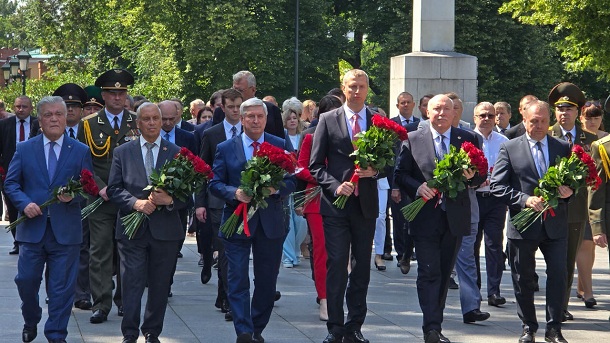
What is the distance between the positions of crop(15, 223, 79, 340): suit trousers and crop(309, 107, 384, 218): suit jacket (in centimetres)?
211

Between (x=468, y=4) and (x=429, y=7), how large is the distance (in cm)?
2059

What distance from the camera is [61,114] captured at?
30.2ft

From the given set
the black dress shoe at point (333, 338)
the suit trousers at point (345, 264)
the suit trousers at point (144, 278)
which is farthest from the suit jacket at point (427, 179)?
the suit trousers at point (144, 278)

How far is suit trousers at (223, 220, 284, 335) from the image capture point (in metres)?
9.20

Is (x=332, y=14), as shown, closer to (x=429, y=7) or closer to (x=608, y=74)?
(x=608, y=74)

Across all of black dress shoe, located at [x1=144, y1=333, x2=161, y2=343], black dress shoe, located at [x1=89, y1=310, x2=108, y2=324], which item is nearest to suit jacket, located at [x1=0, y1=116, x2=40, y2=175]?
black dress shoe, located at [x1=89, y1=310, x2=108, y2=324]

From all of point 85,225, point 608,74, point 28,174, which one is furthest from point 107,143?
point 608,74

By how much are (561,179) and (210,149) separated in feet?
11.3

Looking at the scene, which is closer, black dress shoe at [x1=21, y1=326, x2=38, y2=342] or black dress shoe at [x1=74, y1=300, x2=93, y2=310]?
black dress shoe at [x1=21, y1=326, x2=38, y2=342]

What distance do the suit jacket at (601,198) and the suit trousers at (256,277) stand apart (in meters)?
3.26

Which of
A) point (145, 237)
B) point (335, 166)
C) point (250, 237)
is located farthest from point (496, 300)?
point (145, 237)

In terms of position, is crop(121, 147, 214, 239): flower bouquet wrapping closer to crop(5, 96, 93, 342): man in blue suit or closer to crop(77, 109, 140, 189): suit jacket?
crop(5, 96, 93, 342): man in blue suit

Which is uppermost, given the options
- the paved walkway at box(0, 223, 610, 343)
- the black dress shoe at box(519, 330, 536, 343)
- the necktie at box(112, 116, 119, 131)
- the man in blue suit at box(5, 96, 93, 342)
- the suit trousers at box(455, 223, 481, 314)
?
the necktie at box(112, 116, 119, 131)

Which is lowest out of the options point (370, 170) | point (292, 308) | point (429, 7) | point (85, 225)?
point (292, 308)
